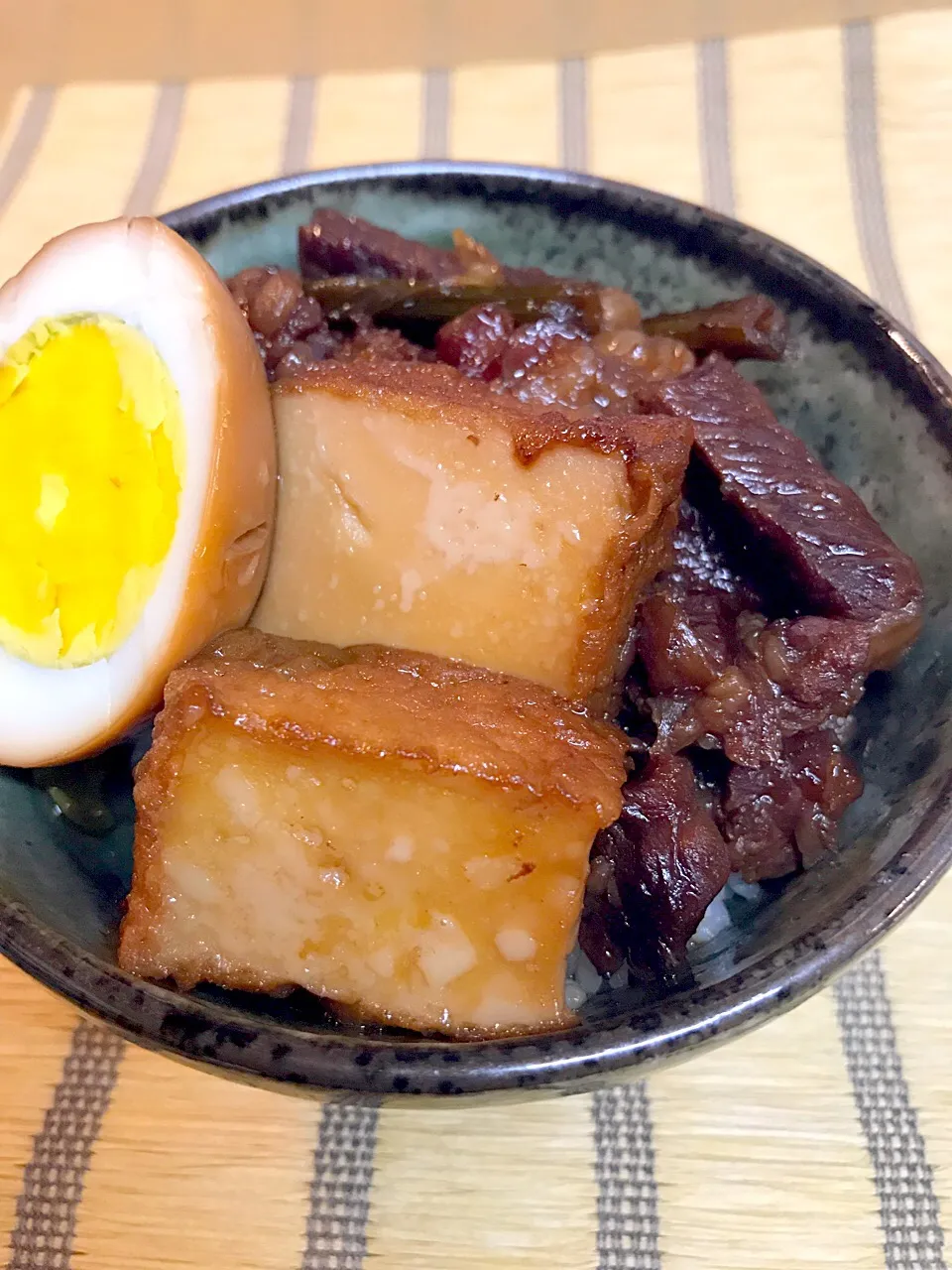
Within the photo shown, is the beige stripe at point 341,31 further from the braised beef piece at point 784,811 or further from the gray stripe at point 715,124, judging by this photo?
the braised beef piece at point 784,811

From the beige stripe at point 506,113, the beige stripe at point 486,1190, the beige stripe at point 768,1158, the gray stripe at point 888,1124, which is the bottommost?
the beige stripe at point 486,1190

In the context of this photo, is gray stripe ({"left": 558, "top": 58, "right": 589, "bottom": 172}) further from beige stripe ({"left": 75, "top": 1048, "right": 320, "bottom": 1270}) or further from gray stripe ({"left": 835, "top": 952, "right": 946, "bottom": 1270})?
beige stripe ({"left": 75, "top": 1048, "right": 320, "bottom": 1270})

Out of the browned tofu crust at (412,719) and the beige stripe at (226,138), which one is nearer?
the browned tofu crust at (412,719)

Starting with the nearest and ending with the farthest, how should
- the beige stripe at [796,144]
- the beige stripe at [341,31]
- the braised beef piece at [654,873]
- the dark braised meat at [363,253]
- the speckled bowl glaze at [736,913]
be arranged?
the speckled bowl glaze at [736,913] < the braised beef piece at [654,873] < the dark braised meat at [363,253] < the beige stripe at [796,144] < the beige stripe at [341,31]

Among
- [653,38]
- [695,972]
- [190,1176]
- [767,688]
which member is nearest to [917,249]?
[653,38]

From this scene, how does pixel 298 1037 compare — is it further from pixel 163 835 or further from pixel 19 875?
pixel 19 875

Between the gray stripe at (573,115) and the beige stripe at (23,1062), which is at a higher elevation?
the gray stripe at (573,115)

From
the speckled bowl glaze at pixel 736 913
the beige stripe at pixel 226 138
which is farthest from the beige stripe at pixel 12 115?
the speckled bowl glaze at pixel 736 913

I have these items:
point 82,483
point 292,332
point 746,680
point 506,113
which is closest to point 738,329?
point 746,680
